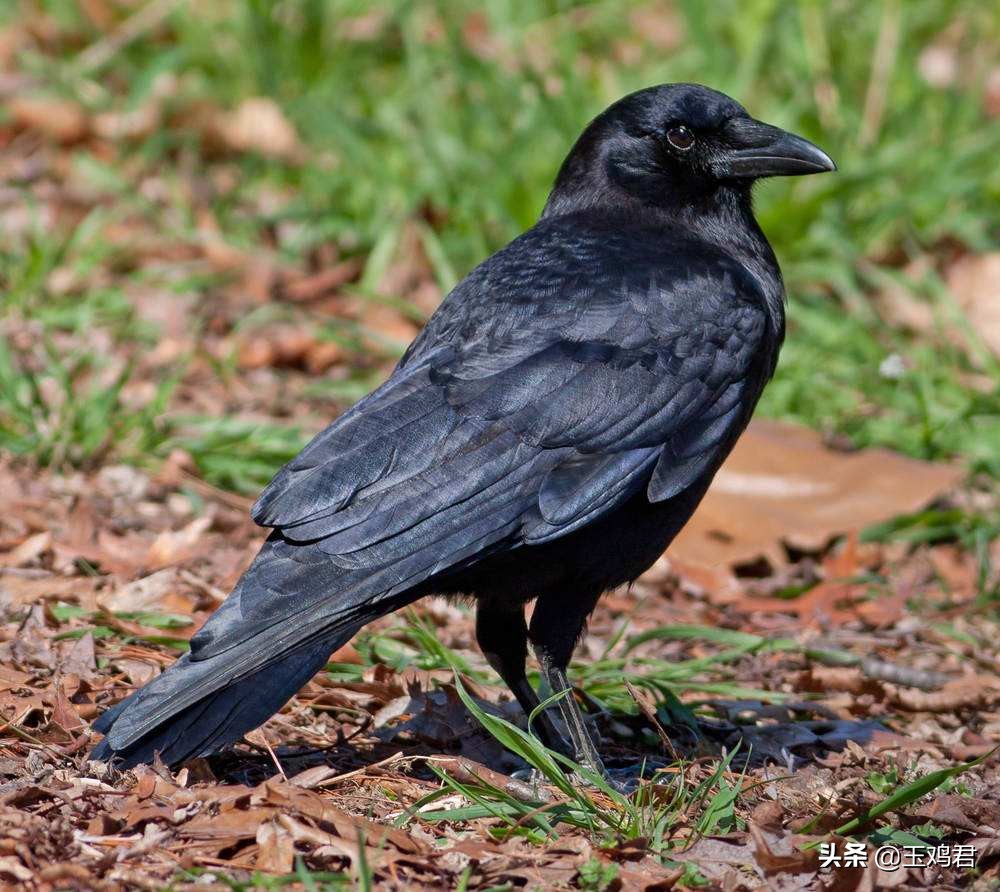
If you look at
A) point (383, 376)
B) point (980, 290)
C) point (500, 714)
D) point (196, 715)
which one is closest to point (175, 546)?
point (500, 714)

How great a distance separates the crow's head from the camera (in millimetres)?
4625

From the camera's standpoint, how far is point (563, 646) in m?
4.09

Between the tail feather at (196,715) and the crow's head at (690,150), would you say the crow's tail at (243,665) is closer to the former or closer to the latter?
the tail feather at (196,715)

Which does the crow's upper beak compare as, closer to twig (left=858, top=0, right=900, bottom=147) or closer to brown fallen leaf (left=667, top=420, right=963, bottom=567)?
brown fallen leaf (left=667, top=420, right=963, bottom=567)

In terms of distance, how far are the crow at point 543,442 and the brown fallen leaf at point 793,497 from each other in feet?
4.92

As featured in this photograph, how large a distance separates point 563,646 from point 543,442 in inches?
24.4

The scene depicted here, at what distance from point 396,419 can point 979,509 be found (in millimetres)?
3234

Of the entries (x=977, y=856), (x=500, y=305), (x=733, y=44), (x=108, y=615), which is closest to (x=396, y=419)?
(x=500, y=305)

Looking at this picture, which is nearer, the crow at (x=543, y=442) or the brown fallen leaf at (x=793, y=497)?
the crow at (x=543, y=442)

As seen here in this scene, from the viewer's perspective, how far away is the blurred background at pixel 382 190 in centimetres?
664

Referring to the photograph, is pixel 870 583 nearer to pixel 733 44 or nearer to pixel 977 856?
pixel 977 856

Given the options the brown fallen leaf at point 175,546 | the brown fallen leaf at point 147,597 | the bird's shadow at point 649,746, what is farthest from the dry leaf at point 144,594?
the bird's shadow at point 649,746

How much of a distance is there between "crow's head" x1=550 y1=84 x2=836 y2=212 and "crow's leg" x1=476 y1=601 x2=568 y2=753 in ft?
4.57

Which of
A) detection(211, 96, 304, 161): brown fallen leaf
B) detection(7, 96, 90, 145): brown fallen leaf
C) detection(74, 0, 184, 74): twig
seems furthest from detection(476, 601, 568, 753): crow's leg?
detection(74, 0, 184, 74): twig
